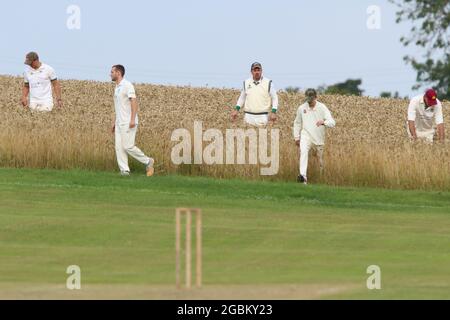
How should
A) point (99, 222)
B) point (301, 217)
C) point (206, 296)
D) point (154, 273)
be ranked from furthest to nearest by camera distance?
Answer: point (301, 217) → point (99, 222) → point (154, 273) → point (206, 296)

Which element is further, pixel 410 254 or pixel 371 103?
pixel 371 103

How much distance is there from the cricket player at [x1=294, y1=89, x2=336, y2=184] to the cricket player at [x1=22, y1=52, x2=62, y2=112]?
5.92m

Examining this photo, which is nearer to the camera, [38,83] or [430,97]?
[430,97]

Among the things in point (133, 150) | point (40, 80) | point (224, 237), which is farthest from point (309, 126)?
point (224, 237)

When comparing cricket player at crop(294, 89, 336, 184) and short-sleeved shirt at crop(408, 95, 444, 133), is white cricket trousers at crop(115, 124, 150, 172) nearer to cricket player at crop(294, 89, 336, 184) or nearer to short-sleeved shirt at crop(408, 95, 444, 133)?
cricket player at crop(294, 89, 336, 184)

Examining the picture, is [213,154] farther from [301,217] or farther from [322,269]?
[322,269]

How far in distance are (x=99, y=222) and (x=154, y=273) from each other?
5.13 m

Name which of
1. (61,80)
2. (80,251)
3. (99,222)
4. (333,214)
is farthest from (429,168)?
(61,80)

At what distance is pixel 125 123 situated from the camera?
100.0 feet

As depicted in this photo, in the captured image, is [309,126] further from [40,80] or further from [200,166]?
[40,80]

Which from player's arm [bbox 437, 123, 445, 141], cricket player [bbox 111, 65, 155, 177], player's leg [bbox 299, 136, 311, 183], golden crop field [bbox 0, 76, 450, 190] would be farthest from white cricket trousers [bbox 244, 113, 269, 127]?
player's arm [bbox 437, 123, 445, 141]

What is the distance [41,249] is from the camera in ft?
67.0

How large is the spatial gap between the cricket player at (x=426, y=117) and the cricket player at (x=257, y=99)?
2.91 m

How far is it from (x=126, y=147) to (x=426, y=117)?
657cm
